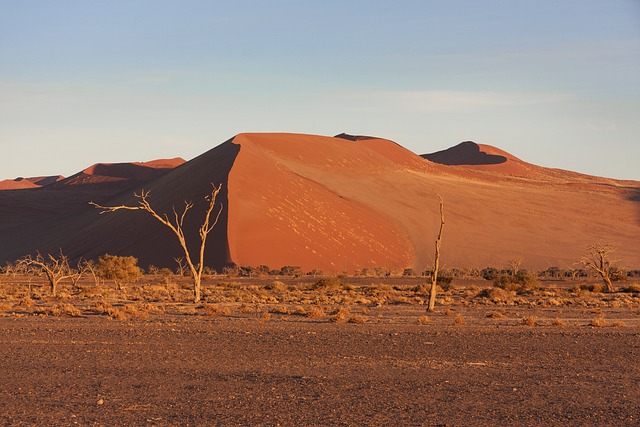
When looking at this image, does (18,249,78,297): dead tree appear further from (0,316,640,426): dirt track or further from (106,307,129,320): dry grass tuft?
(0,316,640,426): dirt track

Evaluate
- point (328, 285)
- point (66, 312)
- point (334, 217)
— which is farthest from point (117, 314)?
point (334, 217)

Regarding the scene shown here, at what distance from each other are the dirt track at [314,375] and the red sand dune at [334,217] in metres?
41.5

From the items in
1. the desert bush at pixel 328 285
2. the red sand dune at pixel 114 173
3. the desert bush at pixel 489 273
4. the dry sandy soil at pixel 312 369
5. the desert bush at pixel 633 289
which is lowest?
the desert bush at pixel 489 273

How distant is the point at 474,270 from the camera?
2559 inches

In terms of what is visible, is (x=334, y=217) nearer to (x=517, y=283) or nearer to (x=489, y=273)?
(x=489, y=273)

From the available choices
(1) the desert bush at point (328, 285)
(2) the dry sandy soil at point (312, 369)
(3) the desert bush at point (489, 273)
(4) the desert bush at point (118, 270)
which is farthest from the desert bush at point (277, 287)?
(3) the desert bush at point (489, 273)

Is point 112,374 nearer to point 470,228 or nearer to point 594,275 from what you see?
point 594,275

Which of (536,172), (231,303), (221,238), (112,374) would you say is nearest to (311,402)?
(112,374)

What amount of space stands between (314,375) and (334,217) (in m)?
58.9

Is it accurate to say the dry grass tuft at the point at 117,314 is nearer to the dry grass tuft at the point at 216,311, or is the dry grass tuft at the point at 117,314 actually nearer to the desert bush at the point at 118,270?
the dry grass tuft at the point at 216,311

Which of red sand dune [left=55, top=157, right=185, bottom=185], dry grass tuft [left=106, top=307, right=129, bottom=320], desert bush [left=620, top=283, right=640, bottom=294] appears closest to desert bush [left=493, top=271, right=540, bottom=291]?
desert bush [left=620, top=283, right=640, bottom=294]

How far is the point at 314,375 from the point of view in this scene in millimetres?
14062

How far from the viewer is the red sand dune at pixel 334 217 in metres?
66.1

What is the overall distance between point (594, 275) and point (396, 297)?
29964 mm
